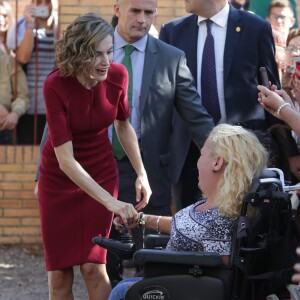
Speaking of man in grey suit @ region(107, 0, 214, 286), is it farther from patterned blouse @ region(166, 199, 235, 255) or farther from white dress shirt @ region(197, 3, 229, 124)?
patterned blouse @ region(166, 199, 235, 255)

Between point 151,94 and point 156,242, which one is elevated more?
point 151,94

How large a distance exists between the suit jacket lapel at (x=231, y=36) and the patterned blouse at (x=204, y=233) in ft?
5.97

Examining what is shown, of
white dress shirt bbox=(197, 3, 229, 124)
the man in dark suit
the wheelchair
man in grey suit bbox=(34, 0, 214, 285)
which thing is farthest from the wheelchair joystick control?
white dress shirt bbox=(197, 3, 229, 124)

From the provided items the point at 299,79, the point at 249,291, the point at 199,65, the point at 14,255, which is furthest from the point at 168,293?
the point at 14,255

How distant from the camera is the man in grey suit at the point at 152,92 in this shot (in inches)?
244

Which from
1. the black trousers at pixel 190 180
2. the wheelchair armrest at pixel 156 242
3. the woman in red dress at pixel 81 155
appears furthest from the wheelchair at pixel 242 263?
the black trousers at pixel 190 180

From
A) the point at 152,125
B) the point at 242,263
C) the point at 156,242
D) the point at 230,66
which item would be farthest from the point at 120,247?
the point at 230,66

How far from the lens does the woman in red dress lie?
5.34m

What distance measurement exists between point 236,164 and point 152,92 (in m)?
1.62

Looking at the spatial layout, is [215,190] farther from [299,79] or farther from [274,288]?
[299,79]

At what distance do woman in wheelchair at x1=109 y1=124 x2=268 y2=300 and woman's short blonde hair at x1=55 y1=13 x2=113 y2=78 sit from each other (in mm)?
869

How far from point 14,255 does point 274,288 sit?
435cm

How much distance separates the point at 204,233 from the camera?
15.4ft

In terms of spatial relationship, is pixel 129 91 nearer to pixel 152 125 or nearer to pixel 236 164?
pixel 152 125
